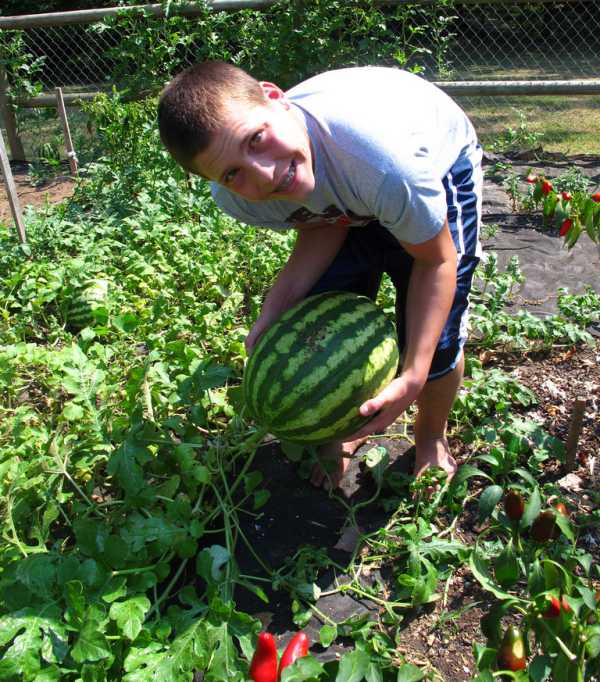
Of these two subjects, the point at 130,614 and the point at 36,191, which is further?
the point at 36,191

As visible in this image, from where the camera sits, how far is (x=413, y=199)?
6.07ft

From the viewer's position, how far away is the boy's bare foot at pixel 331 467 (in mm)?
2445

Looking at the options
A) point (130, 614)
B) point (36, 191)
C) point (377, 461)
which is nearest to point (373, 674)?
point (130, 614)

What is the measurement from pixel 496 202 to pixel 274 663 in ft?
13.0

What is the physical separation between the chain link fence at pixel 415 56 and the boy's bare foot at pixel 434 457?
159 inches

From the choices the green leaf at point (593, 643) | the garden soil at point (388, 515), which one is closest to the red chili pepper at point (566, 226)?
the garden soil at point (388, 515)

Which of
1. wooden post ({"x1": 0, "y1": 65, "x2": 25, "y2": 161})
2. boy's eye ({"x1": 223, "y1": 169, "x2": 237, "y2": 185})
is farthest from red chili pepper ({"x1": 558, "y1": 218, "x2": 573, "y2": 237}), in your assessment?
wooden post ({"x1": 0, "y1": 65, "x2": 25, "y2": 161})

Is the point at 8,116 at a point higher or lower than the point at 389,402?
lower

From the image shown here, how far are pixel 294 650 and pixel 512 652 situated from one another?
1.74 ft

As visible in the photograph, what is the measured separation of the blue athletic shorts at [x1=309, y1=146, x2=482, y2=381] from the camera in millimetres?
2264

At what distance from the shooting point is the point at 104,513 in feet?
7.53

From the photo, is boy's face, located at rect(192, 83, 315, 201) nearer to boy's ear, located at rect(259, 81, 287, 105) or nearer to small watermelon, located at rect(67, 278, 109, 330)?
boy's ear, located at rect(259, 81, 287, 105)

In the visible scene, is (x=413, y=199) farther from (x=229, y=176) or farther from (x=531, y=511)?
(x=531, y=511)

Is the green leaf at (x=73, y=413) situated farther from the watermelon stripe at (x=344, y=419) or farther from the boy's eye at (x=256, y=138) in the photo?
the boy's eye at (x=256, y=138)
